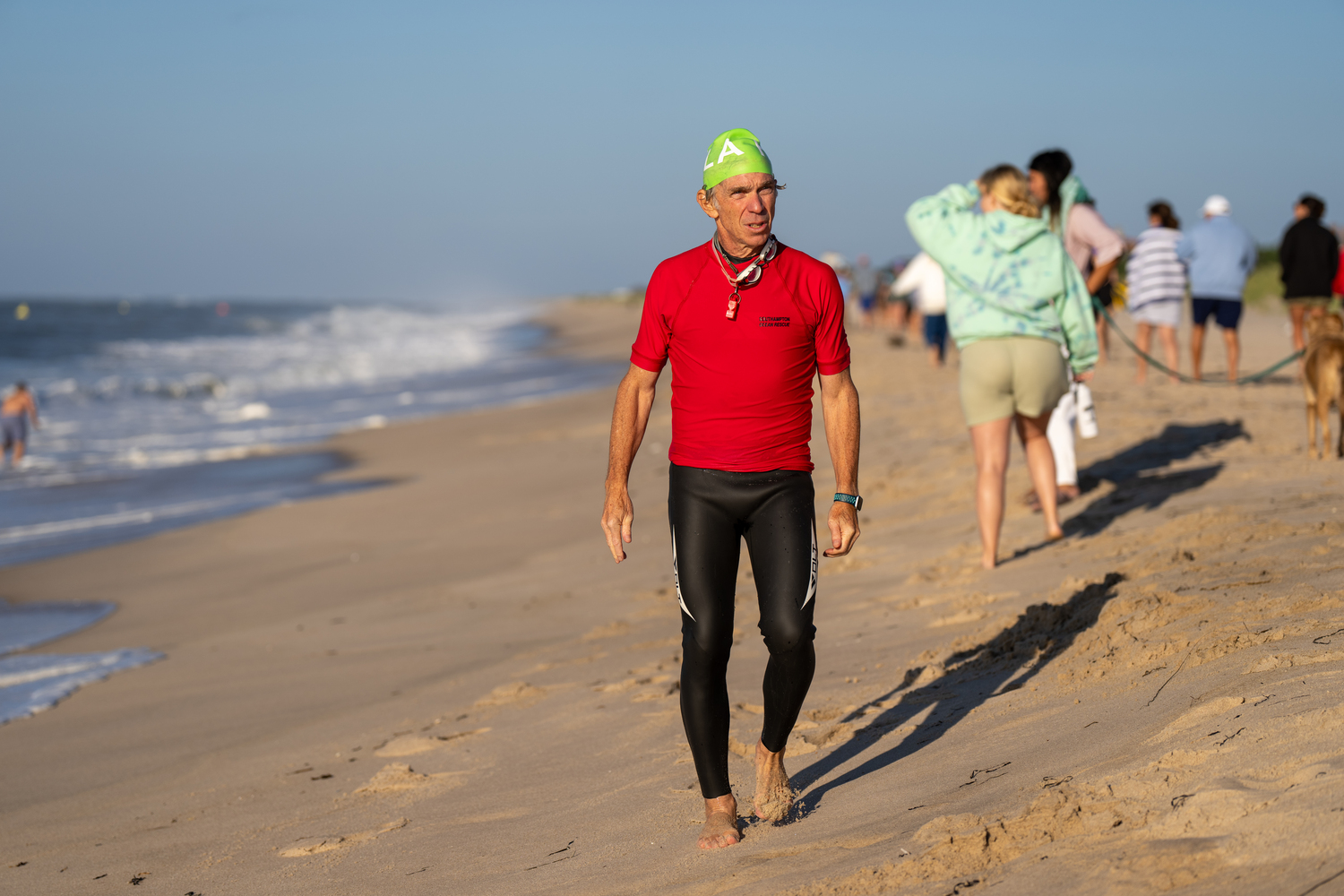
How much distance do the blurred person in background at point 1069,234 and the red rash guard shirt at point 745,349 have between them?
352 cm

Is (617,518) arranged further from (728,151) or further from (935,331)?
(935,331)

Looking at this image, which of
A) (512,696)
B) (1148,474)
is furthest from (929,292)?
(512,696)

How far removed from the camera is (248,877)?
3.41 metres

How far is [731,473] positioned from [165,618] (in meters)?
5.74

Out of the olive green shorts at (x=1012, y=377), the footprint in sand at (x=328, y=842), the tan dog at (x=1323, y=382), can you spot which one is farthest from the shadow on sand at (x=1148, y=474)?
the footprint in sand at (x=328, y=842)

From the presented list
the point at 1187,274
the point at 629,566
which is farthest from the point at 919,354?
the point at 629,566

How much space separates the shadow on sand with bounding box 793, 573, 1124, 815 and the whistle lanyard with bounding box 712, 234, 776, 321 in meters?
1.50

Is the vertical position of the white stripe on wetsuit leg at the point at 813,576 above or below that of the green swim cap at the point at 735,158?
below

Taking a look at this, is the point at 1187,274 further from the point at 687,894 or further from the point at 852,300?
the point at 852,300

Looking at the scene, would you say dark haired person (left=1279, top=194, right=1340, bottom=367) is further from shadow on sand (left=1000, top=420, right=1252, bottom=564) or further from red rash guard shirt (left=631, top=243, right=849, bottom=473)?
red rash guard shirt (left=631, top=243, right=849, bottom=473)

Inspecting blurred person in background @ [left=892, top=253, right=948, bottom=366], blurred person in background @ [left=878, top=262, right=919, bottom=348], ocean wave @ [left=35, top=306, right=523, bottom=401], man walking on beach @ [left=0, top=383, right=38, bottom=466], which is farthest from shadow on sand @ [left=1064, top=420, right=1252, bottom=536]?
ocean wave @ [left=35, top=306, right=523, bottom=401]

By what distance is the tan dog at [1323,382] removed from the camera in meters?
7.58

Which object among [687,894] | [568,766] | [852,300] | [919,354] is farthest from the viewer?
[852,300]

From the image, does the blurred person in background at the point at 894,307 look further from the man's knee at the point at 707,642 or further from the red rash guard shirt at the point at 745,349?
the man's knee at the point at 707,642
